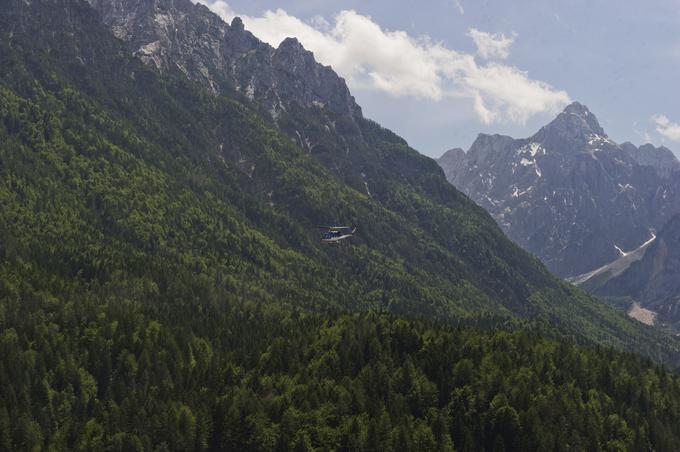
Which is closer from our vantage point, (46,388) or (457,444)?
(457,444)

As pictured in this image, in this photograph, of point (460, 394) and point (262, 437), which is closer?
point (262, 437)

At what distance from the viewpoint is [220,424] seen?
180m

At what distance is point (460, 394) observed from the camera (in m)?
197

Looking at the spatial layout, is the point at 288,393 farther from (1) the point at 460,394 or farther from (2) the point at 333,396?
(1) the point at 460,394

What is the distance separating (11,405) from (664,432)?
169740mm

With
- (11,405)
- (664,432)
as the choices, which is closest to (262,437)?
(11,405)

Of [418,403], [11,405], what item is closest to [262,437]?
[418,403]

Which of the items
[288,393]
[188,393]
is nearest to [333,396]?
[288,393]

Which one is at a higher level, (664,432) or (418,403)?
(664,432)

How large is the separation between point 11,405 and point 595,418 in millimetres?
151837

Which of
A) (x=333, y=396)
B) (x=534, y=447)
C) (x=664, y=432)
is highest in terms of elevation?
(x=664, y=432)

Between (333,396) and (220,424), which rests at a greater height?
(333,396)

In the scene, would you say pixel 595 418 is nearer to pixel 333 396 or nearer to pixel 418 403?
pixel 418 403

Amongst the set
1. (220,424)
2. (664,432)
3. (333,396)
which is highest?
(664,432)
